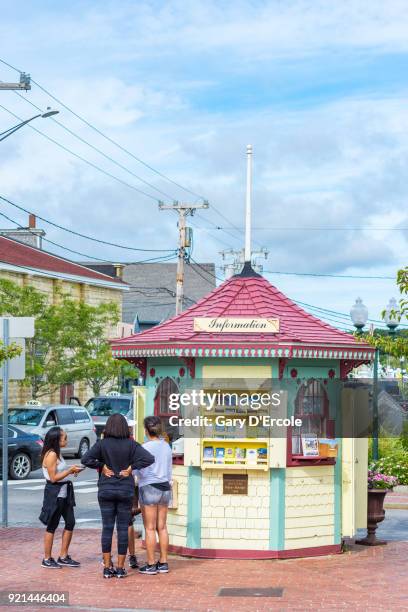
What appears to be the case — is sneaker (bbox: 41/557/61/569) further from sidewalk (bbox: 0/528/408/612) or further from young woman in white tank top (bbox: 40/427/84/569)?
sidewalk (bbox: 0/528/408/612)

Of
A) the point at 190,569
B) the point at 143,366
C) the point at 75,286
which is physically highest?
the point at 75,286

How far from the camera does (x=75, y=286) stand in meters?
52.1

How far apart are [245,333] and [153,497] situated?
2.43 meters

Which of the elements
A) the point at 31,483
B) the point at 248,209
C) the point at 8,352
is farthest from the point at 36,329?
the point at 248,209

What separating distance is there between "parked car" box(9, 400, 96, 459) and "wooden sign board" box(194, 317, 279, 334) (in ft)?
51.4

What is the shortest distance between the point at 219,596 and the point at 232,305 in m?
4.47

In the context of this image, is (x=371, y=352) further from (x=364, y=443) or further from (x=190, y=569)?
(x=190, y=569)

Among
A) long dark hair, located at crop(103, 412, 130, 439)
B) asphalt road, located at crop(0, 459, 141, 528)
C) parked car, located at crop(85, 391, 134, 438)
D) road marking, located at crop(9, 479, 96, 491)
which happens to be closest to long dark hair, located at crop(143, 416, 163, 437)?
long dark hair, located at crop(103, 412, 130, 439)

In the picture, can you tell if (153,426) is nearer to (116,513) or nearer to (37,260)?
(116,513)

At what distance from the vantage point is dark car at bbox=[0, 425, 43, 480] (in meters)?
25.2

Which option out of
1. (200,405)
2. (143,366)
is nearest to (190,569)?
(200,405)

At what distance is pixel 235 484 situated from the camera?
13.6 meters

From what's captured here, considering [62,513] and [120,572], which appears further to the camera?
[62,513]

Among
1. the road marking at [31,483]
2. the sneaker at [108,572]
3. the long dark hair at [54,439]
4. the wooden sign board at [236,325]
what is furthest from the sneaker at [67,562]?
the road marking at [31,483]
